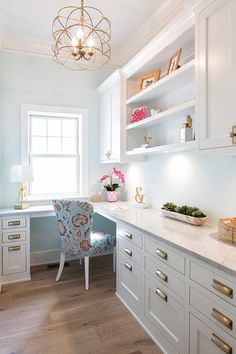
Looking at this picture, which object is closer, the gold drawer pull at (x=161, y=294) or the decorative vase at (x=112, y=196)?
the gold drawer pull at (x=161, y=294)

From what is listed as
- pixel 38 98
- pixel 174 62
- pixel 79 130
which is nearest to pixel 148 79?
pixel 174 62

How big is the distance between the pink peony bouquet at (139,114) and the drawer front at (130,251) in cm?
140

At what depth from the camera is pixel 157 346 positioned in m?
1.83

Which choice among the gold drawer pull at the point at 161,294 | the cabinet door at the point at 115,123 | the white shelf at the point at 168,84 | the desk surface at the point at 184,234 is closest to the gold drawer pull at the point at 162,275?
Result: the gold drawer pull at the point at 161,294

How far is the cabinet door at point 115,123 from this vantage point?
3129mm

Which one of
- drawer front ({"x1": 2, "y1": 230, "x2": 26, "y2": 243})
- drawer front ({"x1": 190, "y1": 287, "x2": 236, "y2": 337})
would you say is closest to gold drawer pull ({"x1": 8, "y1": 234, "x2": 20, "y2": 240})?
drawer front ({"x1": 2, "y1": 230, "x2": 26, "y2": 243})

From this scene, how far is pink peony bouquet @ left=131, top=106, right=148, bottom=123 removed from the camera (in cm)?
286

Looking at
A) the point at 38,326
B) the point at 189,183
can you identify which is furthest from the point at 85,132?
the point at 38,326

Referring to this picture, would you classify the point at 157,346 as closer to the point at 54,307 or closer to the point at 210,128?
the point at 54,307

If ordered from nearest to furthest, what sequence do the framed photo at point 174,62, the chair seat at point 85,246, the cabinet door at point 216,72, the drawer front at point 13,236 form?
1. the cabinet door at point 216,72
2. the framed photo at point 174,62
3. the chair seat at point 85,246
4. the drawer front at point 13,236

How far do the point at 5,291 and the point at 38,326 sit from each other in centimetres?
83

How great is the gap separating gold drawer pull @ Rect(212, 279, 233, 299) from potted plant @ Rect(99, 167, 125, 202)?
95.1 inches

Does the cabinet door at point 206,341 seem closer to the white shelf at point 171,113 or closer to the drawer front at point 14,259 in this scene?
the white shelf at point 171,113

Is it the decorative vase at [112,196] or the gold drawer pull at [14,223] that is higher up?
A: the decorative vase at [112,196]
